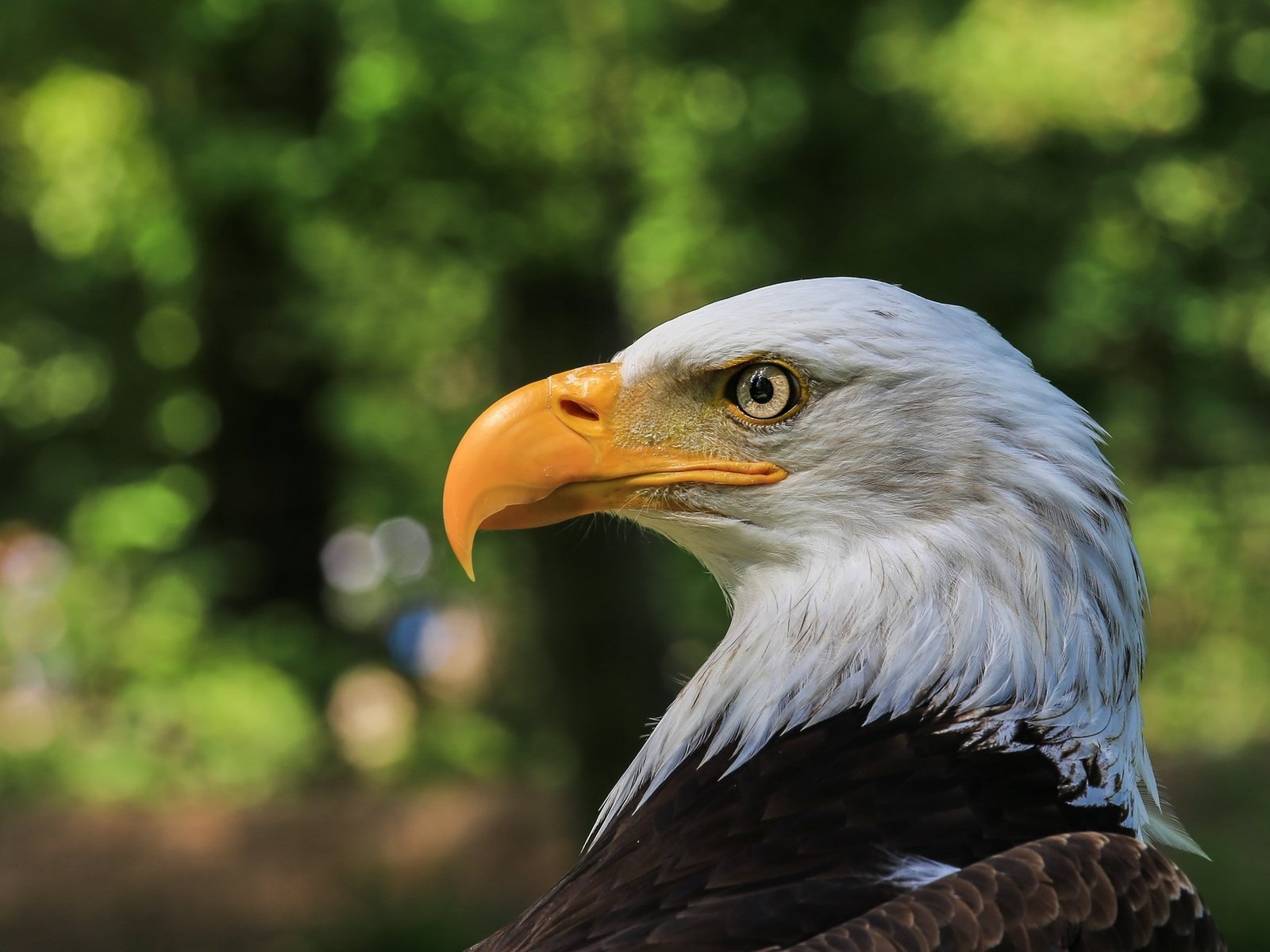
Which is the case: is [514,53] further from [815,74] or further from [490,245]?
[815,74]

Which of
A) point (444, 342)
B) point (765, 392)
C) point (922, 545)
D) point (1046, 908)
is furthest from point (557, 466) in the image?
point (444, 342)

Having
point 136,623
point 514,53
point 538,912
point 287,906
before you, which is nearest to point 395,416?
point 136,623

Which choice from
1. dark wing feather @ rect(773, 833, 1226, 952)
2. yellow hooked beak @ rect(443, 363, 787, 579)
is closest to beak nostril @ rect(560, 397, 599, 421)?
yellow hooked beak @ rect(443, 363, 787, 579)

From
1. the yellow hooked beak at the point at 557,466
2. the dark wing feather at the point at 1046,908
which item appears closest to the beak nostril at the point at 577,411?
the yellow hooked beak at the point at 557,466

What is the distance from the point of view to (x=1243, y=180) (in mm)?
8500

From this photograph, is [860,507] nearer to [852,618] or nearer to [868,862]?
[852,618]

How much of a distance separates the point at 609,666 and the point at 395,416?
407 centimetres

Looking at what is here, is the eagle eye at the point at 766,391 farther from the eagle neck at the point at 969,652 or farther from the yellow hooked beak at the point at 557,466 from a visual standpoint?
the eagle neck at the point at 969,652

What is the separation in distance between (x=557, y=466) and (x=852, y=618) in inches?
22.6

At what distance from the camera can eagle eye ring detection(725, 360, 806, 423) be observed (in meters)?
2.41

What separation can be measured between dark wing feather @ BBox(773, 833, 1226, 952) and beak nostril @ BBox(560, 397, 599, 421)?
99 centimetres

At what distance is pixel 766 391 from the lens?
2.43 m

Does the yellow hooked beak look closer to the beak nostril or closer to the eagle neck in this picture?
the beak nostril

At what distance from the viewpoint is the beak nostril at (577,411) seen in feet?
8.27
